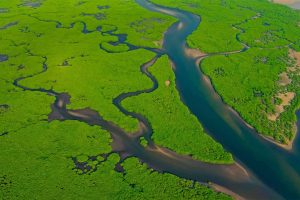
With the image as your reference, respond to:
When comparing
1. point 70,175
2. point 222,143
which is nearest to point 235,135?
point 222,143

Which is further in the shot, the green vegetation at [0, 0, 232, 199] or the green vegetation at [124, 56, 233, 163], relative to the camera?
the green vegetation at [124, 56, 233, 163]

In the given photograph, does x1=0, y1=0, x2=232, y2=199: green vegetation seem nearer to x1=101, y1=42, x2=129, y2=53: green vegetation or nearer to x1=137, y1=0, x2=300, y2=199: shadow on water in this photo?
x1=101, y1=42, x2=129, y2=53: green vegetation

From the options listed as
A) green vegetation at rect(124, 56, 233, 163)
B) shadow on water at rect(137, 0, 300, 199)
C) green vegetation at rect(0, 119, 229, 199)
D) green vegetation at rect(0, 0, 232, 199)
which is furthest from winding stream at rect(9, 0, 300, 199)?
green vegetation at rect(0, 119, 229, 199)

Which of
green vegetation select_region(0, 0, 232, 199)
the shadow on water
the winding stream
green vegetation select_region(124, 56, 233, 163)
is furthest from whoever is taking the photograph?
green vegetation select_region(124, 56, 233, 163)

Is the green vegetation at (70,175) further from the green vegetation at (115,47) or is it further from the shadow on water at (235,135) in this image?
the green vegetation at (115,47)

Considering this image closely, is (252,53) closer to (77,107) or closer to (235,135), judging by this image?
(235,135)

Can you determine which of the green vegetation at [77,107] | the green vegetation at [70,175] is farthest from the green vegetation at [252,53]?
the green vegetation at [70,175]

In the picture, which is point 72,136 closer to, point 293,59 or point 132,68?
point 132,68
